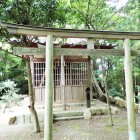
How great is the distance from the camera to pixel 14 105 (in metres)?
11.9

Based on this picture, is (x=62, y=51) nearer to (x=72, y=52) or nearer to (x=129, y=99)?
(x=72, y=52)

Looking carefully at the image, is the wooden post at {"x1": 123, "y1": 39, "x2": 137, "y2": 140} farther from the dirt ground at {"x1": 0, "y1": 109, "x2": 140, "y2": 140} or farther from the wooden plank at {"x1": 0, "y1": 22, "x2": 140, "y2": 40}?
the dirt ground at {"x1": 0, "y1": 109, "x2": 140, "y2": 140}

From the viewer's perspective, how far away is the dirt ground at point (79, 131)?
636 cm

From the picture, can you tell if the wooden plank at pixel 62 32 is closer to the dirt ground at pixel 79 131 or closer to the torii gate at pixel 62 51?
the torii gate at pixel 62 51

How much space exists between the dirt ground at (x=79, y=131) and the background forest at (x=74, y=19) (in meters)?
1.93

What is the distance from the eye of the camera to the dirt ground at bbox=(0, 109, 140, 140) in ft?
20.9

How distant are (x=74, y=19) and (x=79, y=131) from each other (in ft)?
17.6

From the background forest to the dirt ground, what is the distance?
1.93 m

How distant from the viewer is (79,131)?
6996 millimetres

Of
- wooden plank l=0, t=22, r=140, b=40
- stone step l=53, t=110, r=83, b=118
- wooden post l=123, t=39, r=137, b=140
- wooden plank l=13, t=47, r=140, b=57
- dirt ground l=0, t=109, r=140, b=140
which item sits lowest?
dirt ground l=0, t=109, r=140, b=140

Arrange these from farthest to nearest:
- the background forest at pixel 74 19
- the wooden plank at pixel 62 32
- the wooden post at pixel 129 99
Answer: the background forest at pixel 74 19 → the wooden post at pixel 129 99 → the wooden plank at pixel 62 32

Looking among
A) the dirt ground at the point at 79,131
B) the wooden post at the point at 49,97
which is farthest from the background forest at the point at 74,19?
the wooden post at the point at 49,97

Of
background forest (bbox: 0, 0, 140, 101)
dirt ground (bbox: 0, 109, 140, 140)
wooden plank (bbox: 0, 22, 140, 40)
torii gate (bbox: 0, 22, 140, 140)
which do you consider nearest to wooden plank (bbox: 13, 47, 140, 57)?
torii gate (bbox: 0, 22, 140, 140)

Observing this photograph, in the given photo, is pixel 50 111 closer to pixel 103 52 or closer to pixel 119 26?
pixel 103 52
